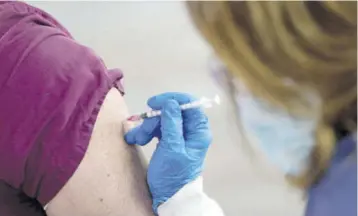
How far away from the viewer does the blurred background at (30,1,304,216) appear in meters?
1.74

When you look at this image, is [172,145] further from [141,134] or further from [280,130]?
[280,130]

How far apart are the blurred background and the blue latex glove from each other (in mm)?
493

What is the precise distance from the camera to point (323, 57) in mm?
894

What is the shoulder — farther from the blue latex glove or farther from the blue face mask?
the blue latex glove

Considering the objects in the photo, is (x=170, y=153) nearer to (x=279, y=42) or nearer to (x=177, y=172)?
(x=177, y=172)

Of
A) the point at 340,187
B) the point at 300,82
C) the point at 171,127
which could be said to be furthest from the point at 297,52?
the point at 171,127

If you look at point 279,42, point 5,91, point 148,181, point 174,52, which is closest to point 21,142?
point 5,91

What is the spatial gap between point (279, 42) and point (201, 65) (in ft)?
2.82

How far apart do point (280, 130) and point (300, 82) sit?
0.10m

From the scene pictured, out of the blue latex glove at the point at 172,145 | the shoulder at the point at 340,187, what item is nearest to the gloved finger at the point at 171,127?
the blue latex glove at the point at 172,145

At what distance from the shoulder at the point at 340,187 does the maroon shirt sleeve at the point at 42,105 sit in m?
0.40

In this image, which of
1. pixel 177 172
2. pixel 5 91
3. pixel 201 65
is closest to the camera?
pixel 5 91

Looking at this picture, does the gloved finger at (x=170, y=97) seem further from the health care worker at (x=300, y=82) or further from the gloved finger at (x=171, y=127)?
the health care worker at (x=300, y=82)

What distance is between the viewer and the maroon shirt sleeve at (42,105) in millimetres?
1099
